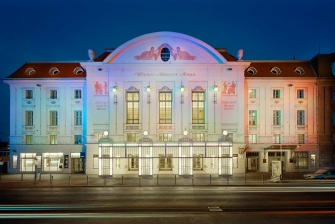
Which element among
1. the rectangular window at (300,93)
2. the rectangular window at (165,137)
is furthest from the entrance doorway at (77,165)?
the rectangular window at (300,93)

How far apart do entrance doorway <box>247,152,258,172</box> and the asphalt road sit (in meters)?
12.0

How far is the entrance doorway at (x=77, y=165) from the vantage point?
1421 inches

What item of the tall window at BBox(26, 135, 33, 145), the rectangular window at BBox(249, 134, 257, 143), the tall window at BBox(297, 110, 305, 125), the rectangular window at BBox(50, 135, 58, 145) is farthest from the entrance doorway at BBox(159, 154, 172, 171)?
the tall window at BBox(297, 110, 305, 125)

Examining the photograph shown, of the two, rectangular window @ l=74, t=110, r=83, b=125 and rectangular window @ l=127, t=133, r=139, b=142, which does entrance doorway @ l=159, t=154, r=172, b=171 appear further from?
rectangular window @ l=74, t=110, r=83, b=125

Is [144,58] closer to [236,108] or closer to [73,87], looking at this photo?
[73,87]

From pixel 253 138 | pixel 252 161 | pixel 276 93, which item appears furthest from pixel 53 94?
pixel 276 93

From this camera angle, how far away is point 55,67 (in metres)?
37.8

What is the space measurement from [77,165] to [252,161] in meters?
23.9

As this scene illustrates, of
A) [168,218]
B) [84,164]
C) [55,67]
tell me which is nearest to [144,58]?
[55,67]

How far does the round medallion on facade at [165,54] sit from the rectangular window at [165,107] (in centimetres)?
456

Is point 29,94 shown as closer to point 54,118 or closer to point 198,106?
point 54,118

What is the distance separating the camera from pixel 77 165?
3616 cm

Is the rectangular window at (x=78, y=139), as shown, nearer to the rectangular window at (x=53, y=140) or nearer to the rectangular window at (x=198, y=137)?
the rectangular window at (x=53, y=140)

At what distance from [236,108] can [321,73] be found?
13.2 meters
